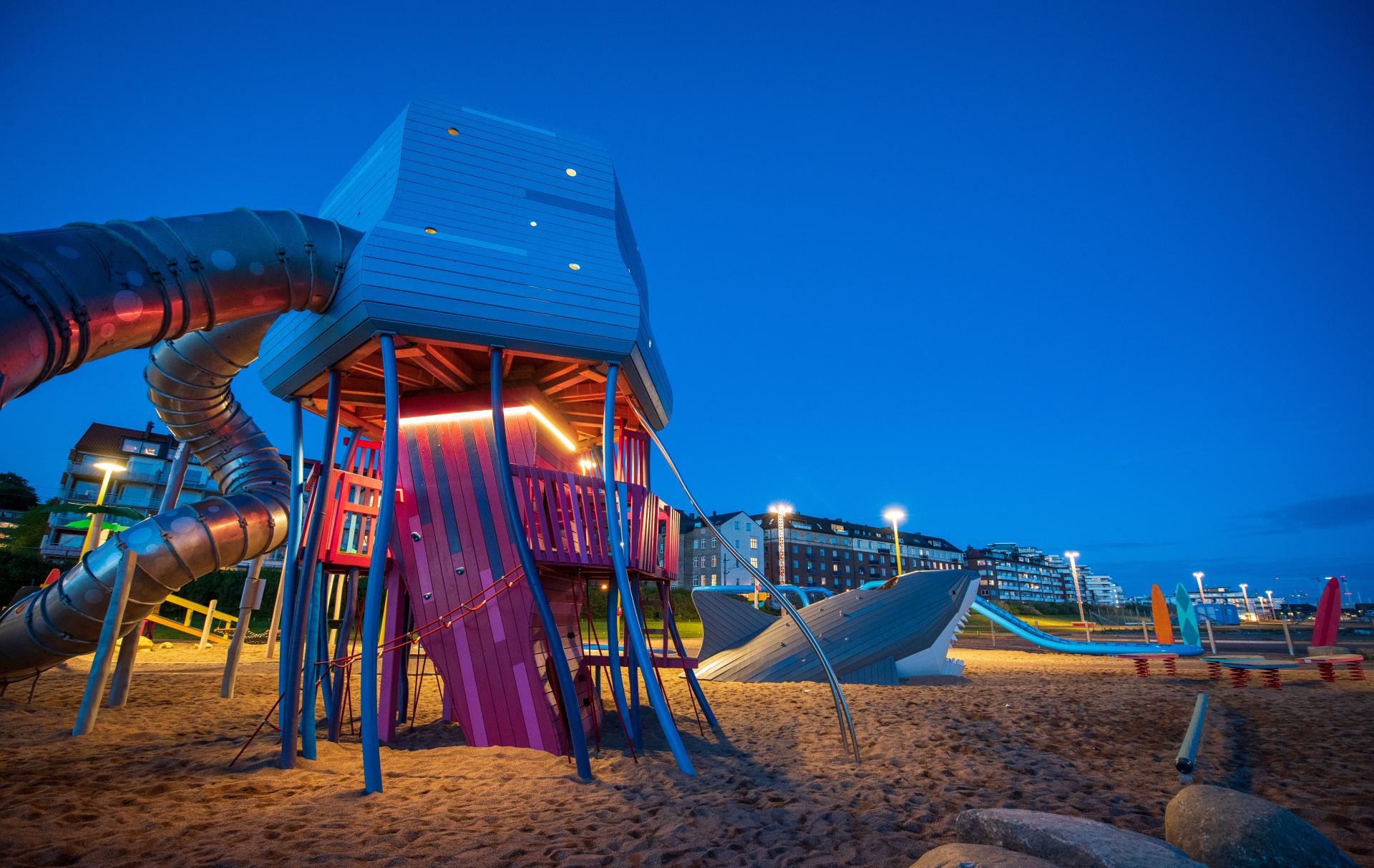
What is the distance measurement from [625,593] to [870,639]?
11121mm

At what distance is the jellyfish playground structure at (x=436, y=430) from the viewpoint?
24.7 ft

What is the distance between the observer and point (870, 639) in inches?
669

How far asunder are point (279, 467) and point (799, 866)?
36.5ft

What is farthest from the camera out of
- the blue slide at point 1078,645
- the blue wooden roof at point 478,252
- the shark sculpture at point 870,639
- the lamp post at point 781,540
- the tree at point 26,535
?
the lamp post at point 781,540

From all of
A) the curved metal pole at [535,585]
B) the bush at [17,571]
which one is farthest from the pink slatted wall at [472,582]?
the bush at [17,571]

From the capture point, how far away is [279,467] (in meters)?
→ 11.8

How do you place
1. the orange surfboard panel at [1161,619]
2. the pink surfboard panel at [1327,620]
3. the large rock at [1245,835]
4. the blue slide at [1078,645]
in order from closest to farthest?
the large rock at [1245,835], the pink surfboard panel at [1327,620], the blue slide at [1078,645], the orange surfboard panel at [1161,619]

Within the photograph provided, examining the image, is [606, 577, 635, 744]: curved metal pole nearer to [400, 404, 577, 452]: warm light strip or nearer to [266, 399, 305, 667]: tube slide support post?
[400, 404, 577, 452]: warm light strip

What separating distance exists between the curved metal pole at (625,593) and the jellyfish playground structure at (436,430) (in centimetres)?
4

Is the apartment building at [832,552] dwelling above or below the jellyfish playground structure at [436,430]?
above

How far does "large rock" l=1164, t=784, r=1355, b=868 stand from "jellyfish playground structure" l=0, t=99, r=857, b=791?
3978 millimetres

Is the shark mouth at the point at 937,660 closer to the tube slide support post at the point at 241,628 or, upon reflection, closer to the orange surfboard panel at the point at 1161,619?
the tube slide support post at the point at 241,628

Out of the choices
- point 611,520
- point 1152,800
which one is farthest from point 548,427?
point 1152,800

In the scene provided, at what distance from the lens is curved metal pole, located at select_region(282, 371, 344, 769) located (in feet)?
24.3
